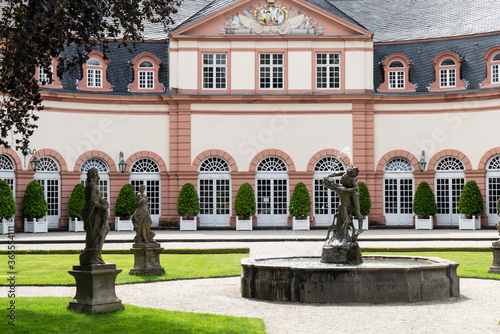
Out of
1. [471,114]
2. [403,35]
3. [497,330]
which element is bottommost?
[497,330]

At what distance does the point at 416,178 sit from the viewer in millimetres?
32594

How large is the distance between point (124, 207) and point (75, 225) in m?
2.28

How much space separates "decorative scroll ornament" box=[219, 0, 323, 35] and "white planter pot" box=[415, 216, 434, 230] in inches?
384

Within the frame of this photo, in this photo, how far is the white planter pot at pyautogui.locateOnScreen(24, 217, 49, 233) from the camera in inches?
1163

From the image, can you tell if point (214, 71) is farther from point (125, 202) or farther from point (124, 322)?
point (124, 322)

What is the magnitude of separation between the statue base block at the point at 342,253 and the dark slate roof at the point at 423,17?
2293 cm

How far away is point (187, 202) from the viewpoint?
3144 centimetres

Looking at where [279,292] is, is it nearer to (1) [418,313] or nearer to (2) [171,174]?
(1) [418,313]

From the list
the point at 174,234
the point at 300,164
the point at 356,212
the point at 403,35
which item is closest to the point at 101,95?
the point at 174,234

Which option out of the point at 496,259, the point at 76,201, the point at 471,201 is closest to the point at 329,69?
the point at 471,201

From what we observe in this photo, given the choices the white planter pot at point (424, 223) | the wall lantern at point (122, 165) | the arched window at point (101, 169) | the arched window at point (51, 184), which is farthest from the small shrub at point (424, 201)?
the arched window at point (51, 184)

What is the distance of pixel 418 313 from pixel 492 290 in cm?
308

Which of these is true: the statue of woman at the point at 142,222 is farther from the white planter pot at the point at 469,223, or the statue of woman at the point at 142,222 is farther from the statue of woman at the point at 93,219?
the white planter pot at the point at 469,223

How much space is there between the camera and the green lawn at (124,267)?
47.1ft
